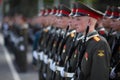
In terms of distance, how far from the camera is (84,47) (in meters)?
7.24

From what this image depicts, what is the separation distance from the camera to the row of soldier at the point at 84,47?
700cm

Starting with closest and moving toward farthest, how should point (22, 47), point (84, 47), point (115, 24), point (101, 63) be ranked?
point (101, 63) → point (84, 47) → point (115, 24) → point (22, 47)

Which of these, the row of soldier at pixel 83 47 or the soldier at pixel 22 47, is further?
the soldier at pixel 22 47

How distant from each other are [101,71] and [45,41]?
4532 millimetres

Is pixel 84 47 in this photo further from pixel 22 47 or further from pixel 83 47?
pixel 22 47

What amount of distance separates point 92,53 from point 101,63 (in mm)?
188

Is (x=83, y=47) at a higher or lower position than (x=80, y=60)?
higher

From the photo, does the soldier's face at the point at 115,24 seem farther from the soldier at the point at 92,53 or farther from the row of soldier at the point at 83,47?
the soldier at the point at 92,53

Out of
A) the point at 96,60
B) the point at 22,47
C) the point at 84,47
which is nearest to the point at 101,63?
the point at 96,60

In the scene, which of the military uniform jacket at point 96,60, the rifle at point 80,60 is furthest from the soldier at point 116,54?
the military uniform jacket at point 96,60

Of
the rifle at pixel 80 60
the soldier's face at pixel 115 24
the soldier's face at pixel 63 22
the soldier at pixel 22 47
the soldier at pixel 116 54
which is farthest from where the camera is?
the soldier at pixel 22 47

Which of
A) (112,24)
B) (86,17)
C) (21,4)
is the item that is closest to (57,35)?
(112,24)

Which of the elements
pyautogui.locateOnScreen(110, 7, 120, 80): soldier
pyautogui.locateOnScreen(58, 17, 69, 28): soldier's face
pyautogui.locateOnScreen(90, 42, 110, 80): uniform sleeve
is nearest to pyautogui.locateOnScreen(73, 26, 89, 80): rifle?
pyautogui.locateOnScreen(90, 42, 110, 80): uniform sleeve

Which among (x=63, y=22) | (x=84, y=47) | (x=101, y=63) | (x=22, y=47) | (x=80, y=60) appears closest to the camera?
(x=101, y=63)
